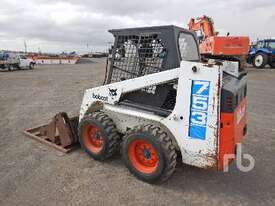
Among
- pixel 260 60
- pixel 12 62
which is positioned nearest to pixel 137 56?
pixel 260 60

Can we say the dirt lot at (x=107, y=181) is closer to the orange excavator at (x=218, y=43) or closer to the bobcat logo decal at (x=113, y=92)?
the bobcat logo decal at (x=113, y=92)

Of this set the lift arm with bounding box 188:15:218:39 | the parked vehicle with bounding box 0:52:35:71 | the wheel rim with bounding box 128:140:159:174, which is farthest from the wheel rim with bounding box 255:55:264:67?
the parked vehicle with bounding box 0:52:35:71

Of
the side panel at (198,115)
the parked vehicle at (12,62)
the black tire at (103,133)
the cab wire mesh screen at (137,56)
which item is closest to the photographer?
the side panel at (198,115)

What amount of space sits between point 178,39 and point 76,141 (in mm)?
2819

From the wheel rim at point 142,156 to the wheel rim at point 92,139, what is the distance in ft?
2.58

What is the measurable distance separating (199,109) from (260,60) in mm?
21105

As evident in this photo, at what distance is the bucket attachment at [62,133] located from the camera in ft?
17.0

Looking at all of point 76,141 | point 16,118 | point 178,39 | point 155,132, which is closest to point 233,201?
point 155,132

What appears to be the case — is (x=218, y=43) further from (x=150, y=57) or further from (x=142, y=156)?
(x=142, y=156)

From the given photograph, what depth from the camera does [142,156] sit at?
4.20m

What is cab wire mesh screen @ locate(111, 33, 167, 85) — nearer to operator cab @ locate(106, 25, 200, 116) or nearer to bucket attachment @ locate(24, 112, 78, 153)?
operator cab @ locate(106, 25, 200, 116)

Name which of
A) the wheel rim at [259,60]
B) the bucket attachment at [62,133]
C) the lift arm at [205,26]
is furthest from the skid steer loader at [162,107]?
the wheel rim at [259,60]

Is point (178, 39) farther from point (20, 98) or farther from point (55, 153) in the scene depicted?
point (20, 98)

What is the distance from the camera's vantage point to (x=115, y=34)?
4590 mm
